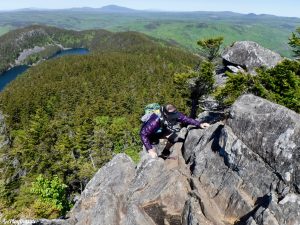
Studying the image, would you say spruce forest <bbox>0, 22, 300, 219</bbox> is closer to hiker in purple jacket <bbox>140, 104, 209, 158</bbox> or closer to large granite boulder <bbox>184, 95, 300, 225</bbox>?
large granite boulder <bbox>184, 95, 300, 225</bbox>

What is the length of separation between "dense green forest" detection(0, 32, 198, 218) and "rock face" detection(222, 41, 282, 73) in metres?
29.1

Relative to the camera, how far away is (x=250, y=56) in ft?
150

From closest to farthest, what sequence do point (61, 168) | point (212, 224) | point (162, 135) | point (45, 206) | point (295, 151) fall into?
point (295, 151)
point (212, 224)
point (162, 135)
point (45, 206)
point (61, 168)

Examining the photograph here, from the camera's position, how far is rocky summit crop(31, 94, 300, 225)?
14664 mm

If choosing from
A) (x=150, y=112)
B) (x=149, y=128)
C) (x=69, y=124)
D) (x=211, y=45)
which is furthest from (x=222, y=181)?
(x=69, y=124)

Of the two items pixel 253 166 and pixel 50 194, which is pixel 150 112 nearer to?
pixel 253 166

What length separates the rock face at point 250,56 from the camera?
4366 cm

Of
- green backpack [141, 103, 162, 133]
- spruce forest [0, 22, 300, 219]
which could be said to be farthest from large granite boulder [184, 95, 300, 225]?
spruce forest [0, 22, 300, 219]

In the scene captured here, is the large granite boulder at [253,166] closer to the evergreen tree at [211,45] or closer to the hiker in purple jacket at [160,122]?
the hiker in purple jacket at [160,122]

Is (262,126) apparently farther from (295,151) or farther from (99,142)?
(99,142)

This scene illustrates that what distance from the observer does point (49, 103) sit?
138 metres

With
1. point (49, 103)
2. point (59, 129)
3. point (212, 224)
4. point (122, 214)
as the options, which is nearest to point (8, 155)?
point (59, 129)

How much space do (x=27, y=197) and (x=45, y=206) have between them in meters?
7.99

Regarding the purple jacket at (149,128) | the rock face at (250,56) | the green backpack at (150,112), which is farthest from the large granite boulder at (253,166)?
the rock face at (250,56)
